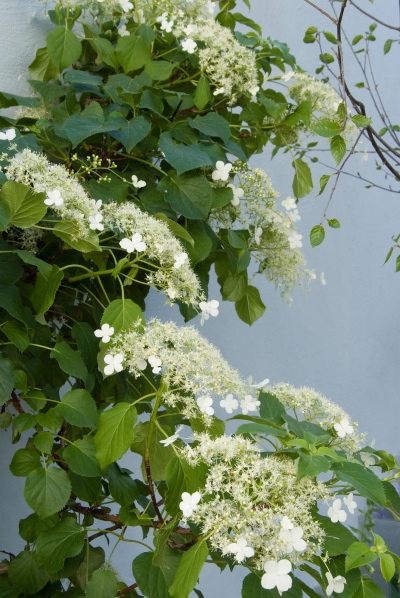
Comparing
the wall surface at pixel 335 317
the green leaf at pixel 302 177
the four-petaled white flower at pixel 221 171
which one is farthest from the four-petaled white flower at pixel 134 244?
the wall surface at pixel 335 317

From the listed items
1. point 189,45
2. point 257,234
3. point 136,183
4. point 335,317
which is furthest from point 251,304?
point 335,317

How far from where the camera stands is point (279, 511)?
2.32 ft

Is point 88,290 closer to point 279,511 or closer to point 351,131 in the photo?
point 279,511

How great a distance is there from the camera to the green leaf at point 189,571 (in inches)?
27.6

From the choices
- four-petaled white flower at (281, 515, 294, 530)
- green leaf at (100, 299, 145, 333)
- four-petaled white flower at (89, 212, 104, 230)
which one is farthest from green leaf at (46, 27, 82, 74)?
four-petaled white flower at (281, 515, 294, 530)

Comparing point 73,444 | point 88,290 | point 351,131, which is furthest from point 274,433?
point 351,131

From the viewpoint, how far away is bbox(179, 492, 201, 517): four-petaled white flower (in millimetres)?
704

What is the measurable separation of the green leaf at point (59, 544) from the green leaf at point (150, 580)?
0.11m

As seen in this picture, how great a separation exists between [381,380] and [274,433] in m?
1.66

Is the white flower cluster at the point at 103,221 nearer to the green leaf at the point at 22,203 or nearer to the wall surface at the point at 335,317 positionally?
the green leaf at the point at 22,203

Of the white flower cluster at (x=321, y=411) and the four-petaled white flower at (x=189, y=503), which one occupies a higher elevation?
the white flower cluster at (x=321, y=411)

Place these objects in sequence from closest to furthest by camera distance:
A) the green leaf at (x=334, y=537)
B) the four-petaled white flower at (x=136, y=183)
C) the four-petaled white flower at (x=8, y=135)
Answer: the green leaf at (x=334, y=537), the four-petaled white flower at (x=8, y=135), the four-petaled white flower at (x=136, y=183)

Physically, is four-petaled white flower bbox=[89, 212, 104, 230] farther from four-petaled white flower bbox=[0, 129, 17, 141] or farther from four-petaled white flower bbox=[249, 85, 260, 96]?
four-petaled white flower bbox=[249, 85, 260, 96]

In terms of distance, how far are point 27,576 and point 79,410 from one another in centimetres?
24
